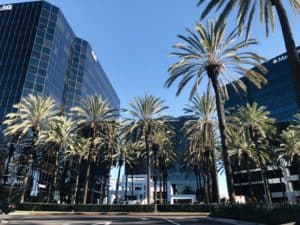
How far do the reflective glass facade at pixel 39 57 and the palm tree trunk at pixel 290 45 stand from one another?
60712 mm

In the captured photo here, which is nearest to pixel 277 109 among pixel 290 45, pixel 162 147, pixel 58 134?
pixel 162 147

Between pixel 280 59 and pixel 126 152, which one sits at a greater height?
pixel 280 59

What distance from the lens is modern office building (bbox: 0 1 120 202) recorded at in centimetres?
6850

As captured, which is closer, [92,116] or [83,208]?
[83,208]

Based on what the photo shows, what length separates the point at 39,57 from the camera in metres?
72.2

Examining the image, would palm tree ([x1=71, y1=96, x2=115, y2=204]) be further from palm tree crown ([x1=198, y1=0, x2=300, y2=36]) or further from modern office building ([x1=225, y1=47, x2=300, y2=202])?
modern office building ([x1=225, y1=47, x2=300, y2=202])

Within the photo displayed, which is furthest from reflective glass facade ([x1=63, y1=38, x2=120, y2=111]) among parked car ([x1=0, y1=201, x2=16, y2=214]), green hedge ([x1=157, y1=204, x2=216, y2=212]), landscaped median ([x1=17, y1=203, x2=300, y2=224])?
parked car ([x1=0, y1=201, x2=16, y2=214])

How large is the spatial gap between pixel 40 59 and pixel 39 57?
0.54 metres

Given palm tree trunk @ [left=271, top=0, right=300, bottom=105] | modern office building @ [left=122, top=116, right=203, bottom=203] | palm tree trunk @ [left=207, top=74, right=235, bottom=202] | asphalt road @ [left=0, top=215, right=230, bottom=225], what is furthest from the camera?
modern office building @ [left=122, top=116, right=203, bottom=203]

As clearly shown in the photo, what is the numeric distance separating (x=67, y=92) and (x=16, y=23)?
2192 centimetres

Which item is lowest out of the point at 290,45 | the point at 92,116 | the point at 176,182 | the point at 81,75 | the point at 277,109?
the point at 290,45

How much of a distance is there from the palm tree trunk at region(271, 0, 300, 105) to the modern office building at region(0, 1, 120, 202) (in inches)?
1976

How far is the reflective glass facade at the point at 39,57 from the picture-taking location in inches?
2719

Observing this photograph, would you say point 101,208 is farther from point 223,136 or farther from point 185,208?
point 223,136
